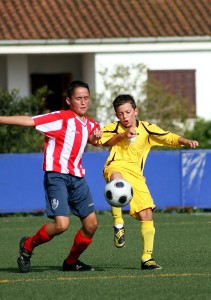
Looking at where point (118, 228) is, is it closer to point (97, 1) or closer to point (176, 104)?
point (176, 104)

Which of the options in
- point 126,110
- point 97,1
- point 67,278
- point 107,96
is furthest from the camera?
point 97,1

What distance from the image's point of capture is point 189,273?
11430 millimetres

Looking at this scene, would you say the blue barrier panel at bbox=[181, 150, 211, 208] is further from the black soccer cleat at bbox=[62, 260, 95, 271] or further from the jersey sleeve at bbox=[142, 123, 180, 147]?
the black soccer cleat at bbox=[62, 260, 95, 271]

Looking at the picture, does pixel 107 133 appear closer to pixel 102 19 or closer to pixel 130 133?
pixel 130 133

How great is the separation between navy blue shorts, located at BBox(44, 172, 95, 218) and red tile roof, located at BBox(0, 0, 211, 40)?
57.2ft

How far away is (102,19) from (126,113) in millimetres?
18261

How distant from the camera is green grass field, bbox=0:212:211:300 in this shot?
10125mm

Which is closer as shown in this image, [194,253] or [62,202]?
[62,202]

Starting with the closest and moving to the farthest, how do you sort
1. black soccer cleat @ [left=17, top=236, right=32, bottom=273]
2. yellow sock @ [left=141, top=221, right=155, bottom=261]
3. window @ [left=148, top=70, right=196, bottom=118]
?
black soccer cleat @ [left=17, top=236, right=32, bottom=273]
yellow sock @ [left=141, top=221, right=155, bottom=261]
window @ [left=148, top=70, right=196, bottom=118]

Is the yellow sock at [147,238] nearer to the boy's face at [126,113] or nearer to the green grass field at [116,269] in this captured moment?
the green grass field at [116,269]

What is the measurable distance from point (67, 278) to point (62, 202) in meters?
0.77

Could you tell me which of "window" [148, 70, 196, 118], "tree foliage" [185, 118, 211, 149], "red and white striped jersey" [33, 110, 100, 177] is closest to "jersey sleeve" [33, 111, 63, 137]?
"red and white striped jersey" [33, 110, 100, 177]

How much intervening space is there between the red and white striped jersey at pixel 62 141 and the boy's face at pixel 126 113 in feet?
1.81

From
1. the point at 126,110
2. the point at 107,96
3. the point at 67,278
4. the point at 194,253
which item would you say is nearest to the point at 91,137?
the point at 126,110
